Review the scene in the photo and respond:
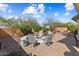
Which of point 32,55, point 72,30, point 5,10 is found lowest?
point 32,55

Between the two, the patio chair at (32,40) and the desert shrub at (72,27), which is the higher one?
the desert shrub at (72,27)

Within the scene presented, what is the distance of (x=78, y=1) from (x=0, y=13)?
68 centimetres

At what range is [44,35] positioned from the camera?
2910 mm

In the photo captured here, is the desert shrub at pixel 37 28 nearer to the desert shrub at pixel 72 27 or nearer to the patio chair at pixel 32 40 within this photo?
the patio chair at pixel 32 40

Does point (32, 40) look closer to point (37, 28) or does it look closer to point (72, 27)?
point (37, 28)

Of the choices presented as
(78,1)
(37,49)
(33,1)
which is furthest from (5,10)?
(78,1)

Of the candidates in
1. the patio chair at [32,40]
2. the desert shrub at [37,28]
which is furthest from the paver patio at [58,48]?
the desert shrub at [37,28]

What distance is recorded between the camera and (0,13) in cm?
288

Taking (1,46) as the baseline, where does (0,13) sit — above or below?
above

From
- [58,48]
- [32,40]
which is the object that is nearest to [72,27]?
[58,48]

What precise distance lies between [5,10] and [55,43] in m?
0.52

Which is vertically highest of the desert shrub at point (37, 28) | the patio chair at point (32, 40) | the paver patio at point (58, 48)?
the desert shrub at point (37, 28)

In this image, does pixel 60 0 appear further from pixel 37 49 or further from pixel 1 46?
pixel 1 46

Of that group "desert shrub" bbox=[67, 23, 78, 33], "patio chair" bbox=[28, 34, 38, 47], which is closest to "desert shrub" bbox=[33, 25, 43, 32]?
"patio chair" bbox=[28, 34, 38, 47]
